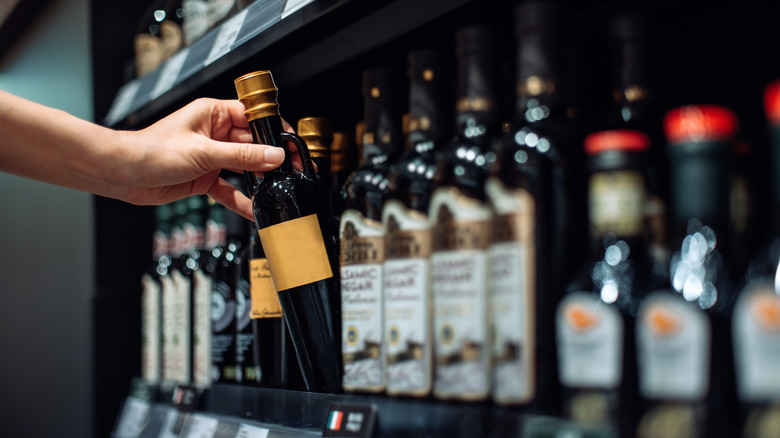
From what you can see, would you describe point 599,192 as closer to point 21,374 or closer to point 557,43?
point 557,43

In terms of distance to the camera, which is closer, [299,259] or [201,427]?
[299,259]

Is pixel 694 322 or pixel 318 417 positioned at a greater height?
pixel 694 322

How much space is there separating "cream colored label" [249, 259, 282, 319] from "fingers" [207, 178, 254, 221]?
0.15 m

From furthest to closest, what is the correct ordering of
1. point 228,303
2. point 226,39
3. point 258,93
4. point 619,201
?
point 228,303
point 226,39
point 258,93
point 619,201

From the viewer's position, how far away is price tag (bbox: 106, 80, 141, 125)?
1707mm

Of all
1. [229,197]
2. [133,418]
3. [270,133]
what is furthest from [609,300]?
[133,418]

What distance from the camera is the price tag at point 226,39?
1194mm

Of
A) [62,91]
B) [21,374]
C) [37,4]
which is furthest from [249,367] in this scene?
[37,4]

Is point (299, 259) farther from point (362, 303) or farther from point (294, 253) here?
point (362, 303)

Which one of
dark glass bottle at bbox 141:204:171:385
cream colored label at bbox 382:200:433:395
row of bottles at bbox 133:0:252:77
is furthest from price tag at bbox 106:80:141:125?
cream colored label at bbox 382:200:433:395

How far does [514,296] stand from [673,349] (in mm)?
168

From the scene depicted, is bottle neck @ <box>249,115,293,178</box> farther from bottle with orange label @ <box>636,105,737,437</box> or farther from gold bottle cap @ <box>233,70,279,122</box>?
bottle with orange label @ <box>636,105,737,437</box>

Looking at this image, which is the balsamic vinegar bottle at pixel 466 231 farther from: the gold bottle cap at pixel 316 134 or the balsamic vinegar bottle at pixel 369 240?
the gold bottle cap at pixel 316 134

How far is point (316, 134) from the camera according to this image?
1121mm
